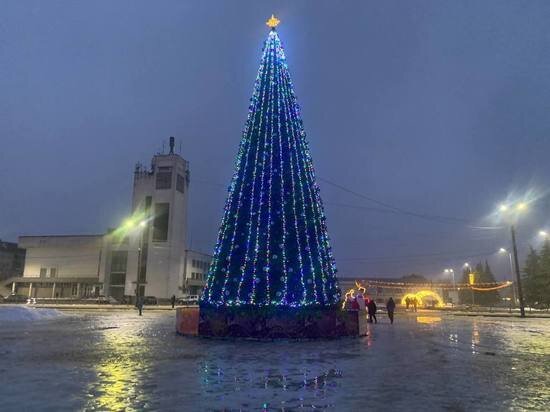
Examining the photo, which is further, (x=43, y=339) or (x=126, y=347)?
(x=43, y=339)

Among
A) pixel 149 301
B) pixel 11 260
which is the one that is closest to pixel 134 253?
pixel 149 301

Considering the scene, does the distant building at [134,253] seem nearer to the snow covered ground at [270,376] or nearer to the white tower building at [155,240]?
the white tower building at [155,240]

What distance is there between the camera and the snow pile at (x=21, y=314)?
24.0 m

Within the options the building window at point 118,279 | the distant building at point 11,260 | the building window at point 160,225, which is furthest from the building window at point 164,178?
the distant building at point 11,260

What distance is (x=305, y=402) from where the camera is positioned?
5902 mm

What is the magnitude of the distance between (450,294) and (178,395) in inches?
3564

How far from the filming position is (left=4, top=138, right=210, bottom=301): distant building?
6944cm

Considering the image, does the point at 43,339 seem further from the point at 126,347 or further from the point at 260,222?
the point at 260,222

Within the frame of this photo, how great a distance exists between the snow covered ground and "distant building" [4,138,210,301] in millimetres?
57863

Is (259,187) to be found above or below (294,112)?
below

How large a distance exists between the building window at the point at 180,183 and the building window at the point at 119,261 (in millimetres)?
13810

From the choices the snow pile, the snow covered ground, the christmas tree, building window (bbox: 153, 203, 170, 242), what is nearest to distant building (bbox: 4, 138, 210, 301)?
building window (bbox: 153, 203, 170, 242)

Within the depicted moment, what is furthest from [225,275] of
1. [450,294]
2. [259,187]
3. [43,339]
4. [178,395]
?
[450,294]

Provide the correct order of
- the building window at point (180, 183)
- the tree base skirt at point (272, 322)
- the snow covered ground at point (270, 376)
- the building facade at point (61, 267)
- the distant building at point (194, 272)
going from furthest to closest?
the distant building at point (194, 272)
the building facade at point (61, 267)
the building window at point (180, 183)
the tree base skirt at point (272, 322)
the snow covered ground at point (270, 376)
